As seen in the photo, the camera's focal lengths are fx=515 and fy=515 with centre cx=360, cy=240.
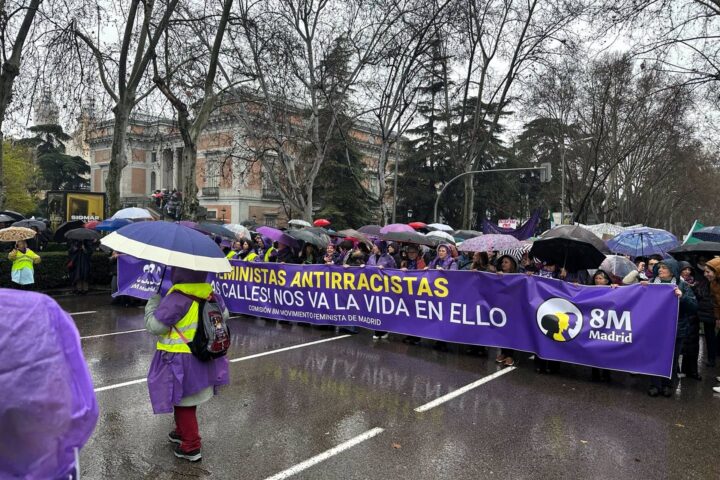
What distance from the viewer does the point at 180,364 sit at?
4.03 metres

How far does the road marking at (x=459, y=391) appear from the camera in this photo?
18.4 feet

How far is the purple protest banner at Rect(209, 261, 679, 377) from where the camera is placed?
6.36 meters

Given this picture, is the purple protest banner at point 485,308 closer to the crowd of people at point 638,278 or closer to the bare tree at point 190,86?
the crowd of people at point 638,278

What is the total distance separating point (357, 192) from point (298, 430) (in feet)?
107

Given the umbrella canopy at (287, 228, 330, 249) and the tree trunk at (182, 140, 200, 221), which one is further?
the tree trunk at (182, 140, 200, 221)

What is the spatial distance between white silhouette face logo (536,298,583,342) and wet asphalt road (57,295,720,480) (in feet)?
1.95

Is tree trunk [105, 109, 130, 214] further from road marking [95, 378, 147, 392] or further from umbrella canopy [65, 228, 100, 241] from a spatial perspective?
road marking [95, 378, 147, 392]

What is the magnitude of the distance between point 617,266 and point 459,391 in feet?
11.5

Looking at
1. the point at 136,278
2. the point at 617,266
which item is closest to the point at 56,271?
the point at 136,278

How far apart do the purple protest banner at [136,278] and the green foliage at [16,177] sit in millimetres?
40279

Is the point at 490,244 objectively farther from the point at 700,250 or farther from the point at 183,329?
the point at 183,329

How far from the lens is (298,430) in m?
4.87

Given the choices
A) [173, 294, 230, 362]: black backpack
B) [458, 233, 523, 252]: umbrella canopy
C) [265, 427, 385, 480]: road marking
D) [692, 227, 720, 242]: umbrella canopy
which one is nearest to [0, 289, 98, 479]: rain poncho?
[173, 294, 230, 362]: black backpack

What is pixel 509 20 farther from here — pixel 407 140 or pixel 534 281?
pixel 407 140
